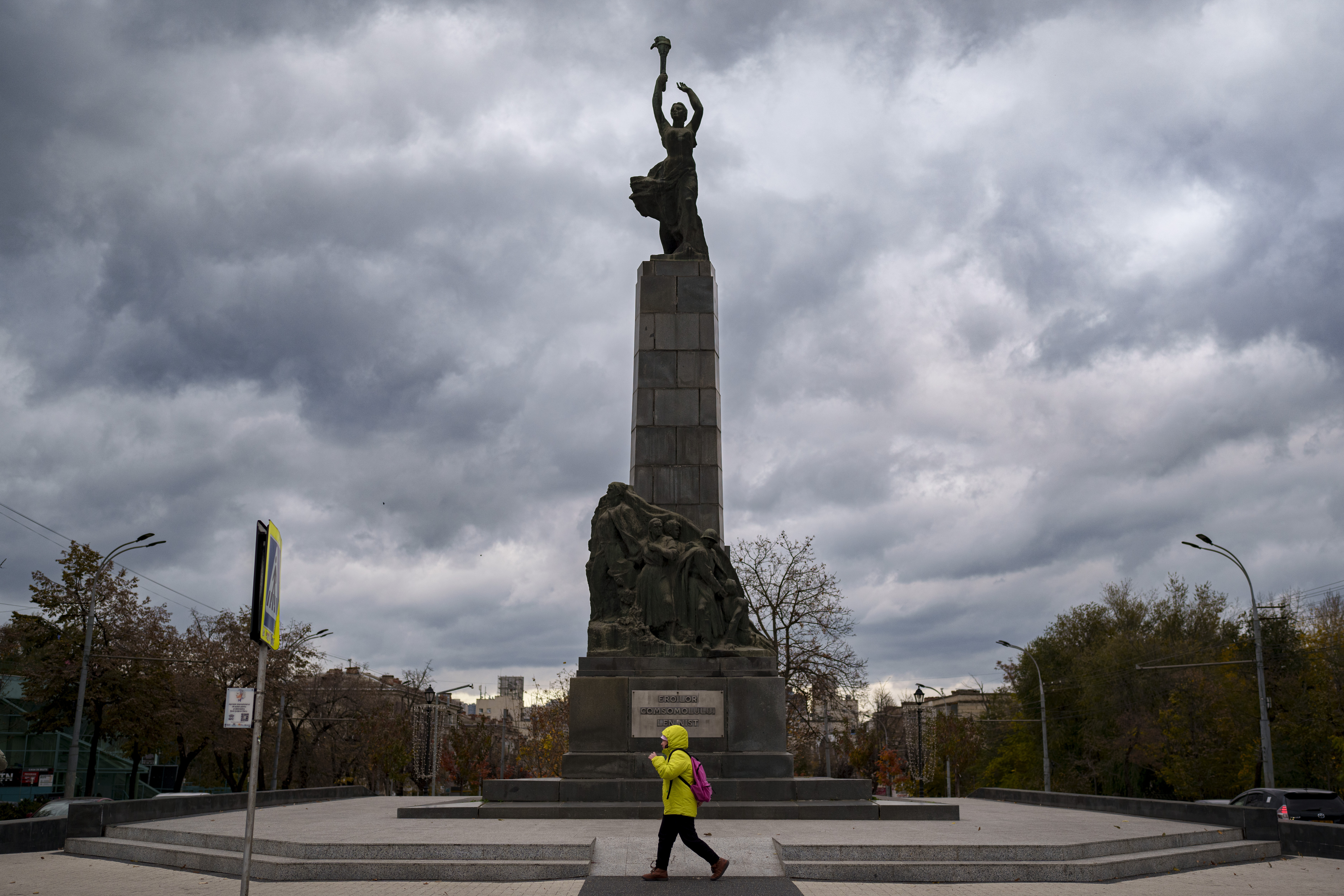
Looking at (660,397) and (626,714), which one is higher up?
(660,397)

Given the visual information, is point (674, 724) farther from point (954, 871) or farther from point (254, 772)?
point (254, 772)

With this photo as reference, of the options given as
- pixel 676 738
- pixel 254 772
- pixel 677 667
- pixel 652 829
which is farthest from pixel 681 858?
pixel 677 667

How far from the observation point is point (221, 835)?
1241 centimetres

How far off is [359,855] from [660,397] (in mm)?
10216

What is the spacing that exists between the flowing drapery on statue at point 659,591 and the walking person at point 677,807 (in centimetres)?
659

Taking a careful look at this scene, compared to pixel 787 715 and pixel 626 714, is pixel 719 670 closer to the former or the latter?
pixel 626 714

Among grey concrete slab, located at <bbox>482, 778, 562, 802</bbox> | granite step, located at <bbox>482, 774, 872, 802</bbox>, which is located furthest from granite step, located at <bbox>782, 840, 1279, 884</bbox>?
grey concrete slab, located at <bbox>482, 778, 562, 802</bbox>

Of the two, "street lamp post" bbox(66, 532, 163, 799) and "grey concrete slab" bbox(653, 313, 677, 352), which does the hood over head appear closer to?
"grey concrete slab" bbox(653, 313, 677, 352)

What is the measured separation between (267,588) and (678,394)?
479 inches

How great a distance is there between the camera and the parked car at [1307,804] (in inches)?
770

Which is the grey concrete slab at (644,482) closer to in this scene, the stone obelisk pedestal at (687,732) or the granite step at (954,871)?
the stone obelisk pedestal at (687,732)

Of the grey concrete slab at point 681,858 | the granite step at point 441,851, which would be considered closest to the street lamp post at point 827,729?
the grey concrete slab at point 681,858

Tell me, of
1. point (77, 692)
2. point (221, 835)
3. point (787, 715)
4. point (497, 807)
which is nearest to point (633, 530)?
point (497, 807)

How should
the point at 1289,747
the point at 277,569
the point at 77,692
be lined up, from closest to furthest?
the point at 277,569
the point at 77,692
the point at 1289,747
